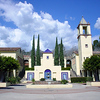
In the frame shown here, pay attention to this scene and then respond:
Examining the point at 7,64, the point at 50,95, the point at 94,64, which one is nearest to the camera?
the point at 50,95

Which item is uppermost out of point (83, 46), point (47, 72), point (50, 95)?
point (83, 46)

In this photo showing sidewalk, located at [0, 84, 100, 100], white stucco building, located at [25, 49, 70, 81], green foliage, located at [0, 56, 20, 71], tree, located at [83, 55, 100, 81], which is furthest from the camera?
white stucco building, located at [25, 49, 70, 81]

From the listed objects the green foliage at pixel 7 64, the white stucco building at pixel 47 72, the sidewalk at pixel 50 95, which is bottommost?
the sidewalk at pixel 50 95

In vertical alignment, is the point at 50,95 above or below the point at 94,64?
below

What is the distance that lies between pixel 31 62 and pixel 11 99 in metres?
29.2

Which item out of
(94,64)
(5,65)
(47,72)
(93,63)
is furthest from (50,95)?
(47,72)

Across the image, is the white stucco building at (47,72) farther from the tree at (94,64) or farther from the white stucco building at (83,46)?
the tree at (94,64)

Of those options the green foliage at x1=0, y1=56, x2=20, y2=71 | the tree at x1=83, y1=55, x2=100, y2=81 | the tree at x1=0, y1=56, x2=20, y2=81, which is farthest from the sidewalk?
the tree at x1=83, y1=55, x2=100, y2=81

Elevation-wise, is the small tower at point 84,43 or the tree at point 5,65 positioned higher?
the small tower at point 84,43

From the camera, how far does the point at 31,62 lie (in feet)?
128

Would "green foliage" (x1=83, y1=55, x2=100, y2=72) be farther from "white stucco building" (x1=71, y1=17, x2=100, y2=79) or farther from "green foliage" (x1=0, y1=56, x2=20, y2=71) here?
"green foliage" (x1=0, y1=56, x2=20, y2=71)

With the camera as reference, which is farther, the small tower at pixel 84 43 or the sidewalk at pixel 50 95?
the small tower at pixel 84 43

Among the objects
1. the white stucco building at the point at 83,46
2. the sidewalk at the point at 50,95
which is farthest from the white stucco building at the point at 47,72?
the sidewalk at the point at 50,95

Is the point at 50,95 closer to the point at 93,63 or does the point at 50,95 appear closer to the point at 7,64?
the point at 7,64
